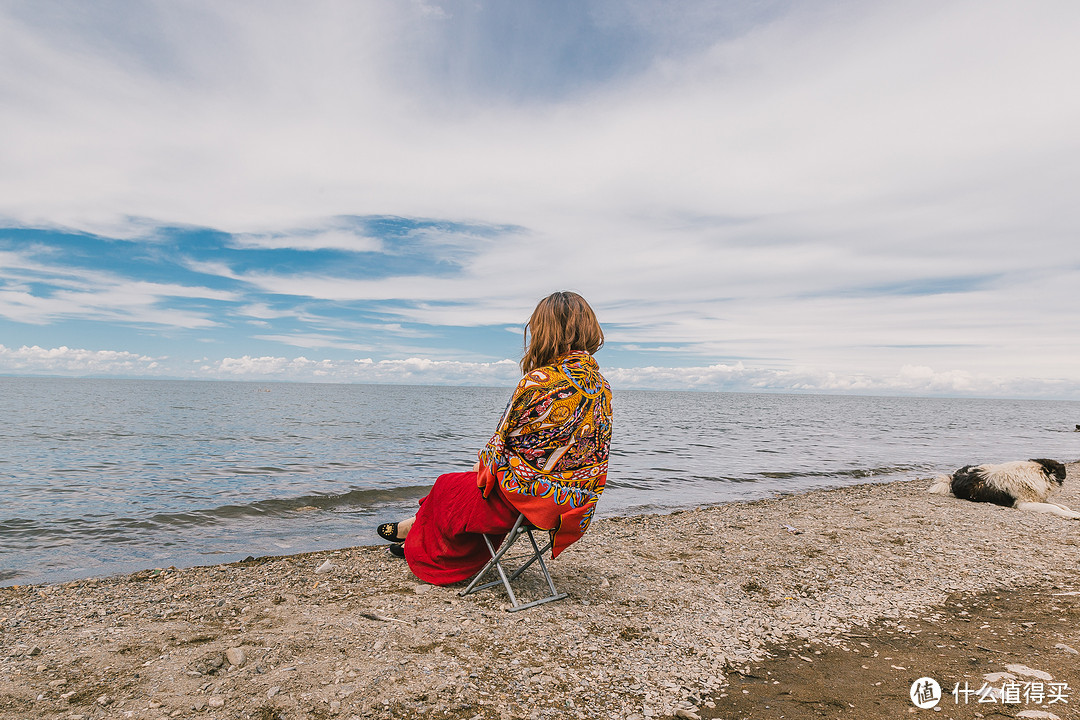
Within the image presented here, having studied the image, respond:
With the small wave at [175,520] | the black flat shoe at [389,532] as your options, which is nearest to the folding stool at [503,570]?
the black flat shoe at [389,532]

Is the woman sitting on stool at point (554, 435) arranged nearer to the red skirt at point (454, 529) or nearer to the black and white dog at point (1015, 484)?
the red skirt at point (454, 529)

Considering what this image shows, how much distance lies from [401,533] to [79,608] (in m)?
2.98

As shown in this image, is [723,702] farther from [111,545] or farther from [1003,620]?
[111,545]

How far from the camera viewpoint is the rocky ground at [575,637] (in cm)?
321

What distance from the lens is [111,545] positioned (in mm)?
8461

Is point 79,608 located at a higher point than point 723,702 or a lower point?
lower

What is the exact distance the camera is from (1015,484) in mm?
10164

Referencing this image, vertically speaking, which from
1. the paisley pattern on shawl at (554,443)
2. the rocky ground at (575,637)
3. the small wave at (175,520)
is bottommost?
the small wave at (175,520)

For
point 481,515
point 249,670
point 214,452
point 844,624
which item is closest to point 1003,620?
point 844,624

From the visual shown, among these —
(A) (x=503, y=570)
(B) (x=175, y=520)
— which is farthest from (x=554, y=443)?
(B) (x=175, y=520)

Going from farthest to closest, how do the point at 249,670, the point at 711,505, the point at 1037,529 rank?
the point at 711,505 < the point at 1037,529 < the point at 249,670

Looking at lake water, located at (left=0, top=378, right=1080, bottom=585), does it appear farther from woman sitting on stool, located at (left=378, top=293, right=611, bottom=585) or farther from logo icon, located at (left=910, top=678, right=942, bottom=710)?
logo icon, located at (left=910, top=678, right=942, bottom=710)

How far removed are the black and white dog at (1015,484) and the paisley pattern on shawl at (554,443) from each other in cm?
965

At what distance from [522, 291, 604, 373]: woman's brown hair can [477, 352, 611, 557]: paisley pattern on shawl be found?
9 cm
